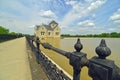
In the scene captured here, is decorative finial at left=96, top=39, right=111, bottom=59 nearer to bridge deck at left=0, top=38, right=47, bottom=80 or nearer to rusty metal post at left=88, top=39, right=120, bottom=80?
rusty metal post at left=88, top=39, right=120, bottom=80

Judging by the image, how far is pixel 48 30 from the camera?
68125 millimetres

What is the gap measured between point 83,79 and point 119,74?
6446 millimetres

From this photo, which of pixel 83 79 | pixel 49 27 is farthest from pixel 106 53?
pixel 49 27

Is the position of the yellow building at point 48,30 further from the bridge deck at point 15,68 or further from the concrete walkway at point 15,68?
the bridge deck at point 15,68

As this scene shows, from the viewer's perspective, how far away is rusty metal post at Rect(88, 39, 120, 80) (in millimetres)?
848

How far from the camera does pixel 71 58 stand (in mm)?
1379

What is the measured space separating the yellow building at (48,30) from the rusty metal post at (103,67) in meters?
64.7

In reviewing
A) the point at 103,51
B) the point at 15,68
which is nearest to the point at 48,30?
the point at 15,68

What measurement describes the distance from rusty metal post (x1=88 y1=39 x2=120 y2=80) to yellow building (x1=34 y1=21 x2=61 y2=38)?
6468 centimetres

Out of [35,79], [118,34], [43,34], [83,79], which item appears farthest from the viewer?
[118,34]

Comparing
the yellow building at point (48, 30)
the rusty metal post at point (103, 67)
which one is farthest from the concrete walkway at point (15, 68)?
the yellow building at point (48, 30)

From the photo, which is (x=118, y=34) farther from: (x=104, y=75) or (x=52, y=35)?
(x=104, y=75)

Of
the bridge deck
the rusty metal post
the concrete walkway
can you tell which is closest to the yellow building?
the concrete walkway

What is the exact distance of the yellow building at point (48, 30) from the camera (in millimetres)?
65500
